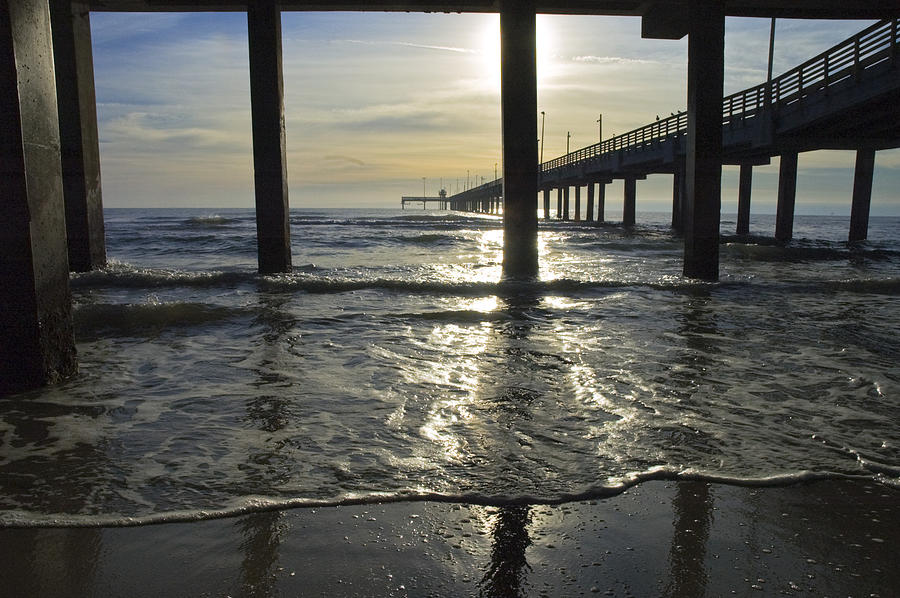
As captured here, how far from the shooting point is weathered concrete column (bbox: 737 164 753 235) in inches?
1110

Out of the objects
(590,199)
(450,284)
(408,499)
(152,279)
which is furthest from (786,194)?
(590,199)

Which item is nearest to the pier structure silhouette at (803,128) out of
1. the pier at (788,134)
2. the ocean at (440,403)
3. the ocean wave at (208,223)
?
the pier at (788,134)

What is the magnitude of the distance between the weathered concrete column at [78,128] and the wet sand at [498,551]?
10.4 metres

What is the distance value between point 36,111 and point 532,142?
25.2ft

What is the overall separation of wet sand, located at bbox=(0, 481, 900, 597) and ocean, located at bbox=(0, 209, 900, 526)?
0.47 feet

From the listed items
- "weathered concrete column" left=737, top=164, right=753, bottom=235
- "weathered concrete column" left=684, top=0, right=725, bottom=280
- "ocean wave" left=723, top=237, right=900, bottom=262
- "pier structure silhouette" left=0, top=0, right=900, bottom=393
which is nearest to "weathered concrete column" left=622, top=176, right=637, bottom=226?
"weathered concrete column" left=737, top=164, right=753, bottom=235

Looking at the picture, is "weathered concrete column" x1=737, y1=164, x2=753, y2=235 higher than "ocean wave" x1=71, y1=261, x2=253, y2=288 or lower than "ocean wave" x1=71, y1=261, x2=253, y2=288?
higher

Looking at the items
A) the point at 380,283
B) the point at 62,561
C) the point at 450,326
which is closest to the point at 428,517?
the point at 62,561

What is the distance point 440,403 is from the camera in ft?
12.0

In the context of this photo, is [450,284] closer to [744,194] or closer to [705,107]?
[705,107]

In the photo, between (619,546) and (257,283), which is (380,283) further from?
(619,546)

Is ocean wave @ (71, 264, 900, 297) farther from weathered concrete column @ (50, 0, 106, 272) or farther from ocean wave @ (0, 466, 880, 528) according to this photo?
ocean wave @ (0, 466, 880, 528)

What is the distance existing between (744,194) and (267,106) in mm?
26150

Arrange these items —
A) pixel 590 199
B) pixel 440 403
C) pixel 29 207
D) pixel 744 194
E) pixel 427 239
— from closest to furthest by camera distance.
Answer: pixel 440 403, pixel 29 207, pixel 427 239, pixel 744 194, pixel 590 199
